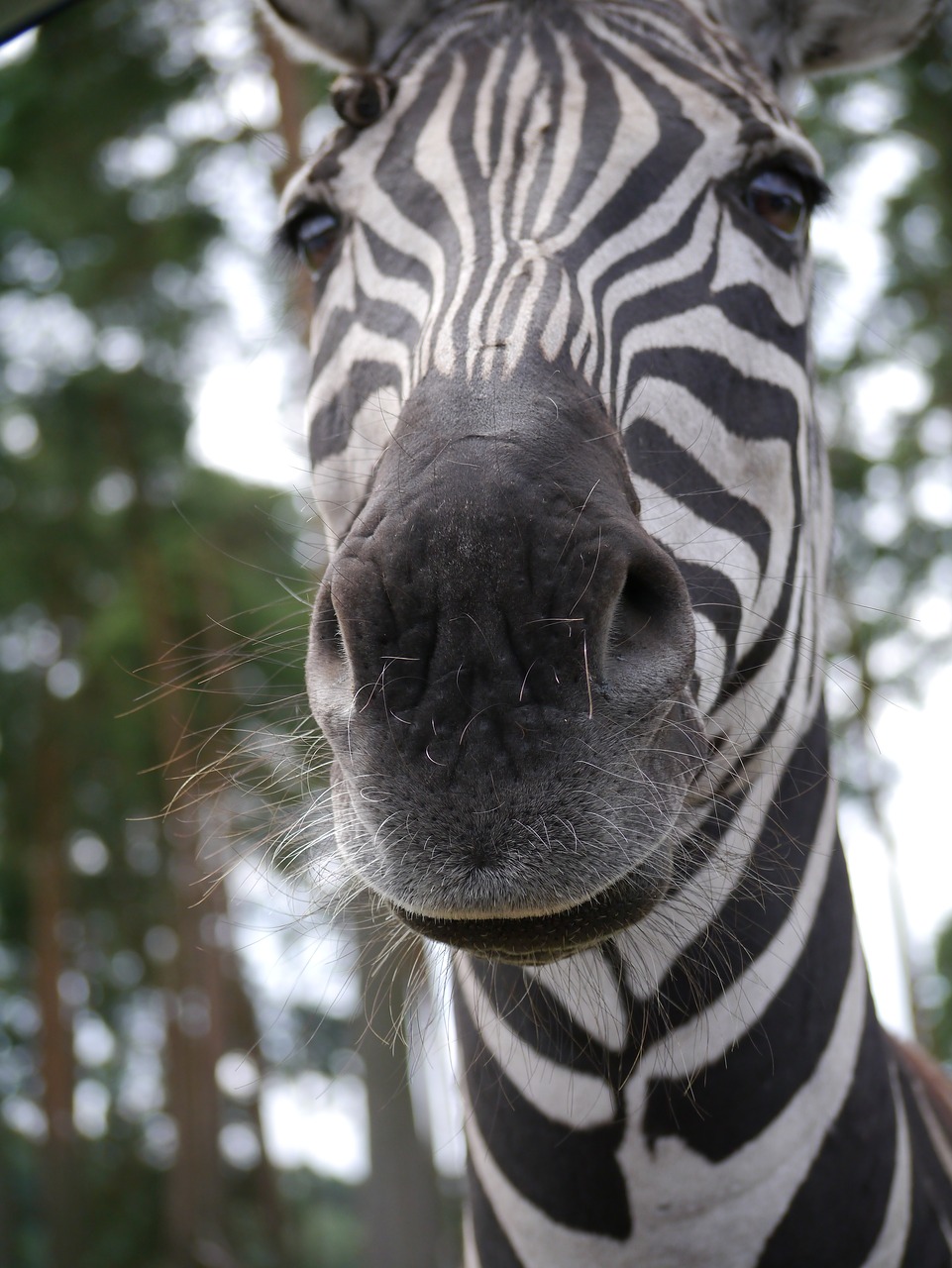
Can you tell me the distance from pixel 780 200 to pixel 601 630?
154cm

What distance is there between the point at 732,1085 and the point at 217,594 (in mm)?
17226

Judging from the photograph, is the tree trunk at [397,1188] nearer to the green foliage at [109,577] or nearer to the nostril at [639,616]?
the green foliage at [109,577]

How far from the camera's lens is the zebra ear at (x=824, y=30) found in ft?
10.4

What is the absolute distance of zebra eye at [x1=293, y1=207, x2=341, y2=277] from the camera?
9.10 ft

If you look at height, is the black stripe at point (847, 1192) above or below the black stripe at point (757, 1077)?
below

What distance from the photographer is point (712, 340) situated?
2.26 metres

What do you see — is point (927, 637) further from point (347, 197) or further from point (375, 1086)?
point (347, 197)

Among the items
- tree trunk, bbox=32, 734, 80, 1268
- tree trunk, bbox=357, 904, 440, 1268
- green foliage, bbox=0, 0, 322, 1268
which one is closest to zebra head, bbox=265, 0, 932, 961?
green foliage, bbox=0, 0, 322, 1268

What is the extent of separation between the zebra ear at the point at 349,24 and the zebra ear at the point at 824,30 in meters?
0.98

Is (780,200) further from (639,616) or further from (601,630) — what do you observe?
(601,630)

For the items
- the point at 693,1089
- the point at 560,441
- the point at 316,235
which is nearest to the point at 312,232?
the point at 316,235

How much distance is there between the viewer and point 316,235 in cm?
283

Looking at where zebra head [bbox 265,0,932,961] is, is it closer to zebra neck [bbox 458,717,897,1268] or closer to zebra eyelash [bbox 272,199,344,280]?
zebra eyelash [bbox 272,199,344,280]

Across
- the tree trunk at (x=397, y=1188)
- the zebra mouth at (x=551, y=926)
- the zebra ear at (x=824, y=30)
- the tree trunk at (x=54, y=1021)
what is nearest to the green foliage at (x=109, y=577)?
the tree trunk at (x=54, y=1021)
